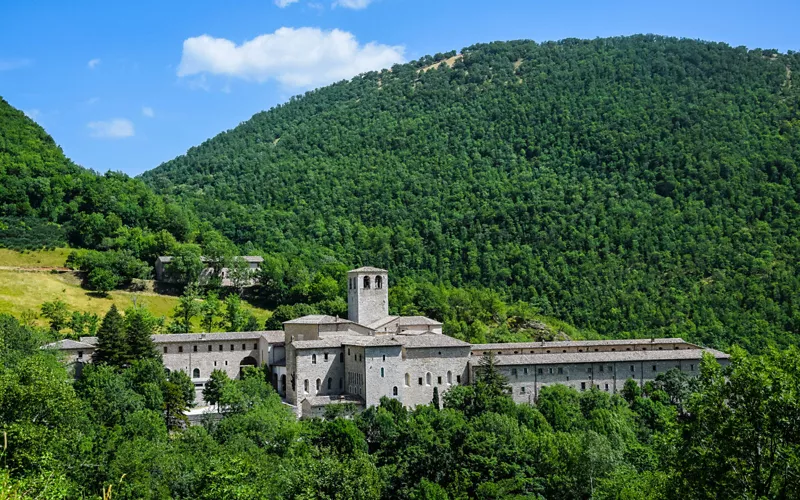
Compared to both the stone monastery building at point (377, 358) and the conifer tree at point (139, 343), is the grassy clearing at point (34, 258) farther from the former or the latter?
the conifer tree at point (139, 343)

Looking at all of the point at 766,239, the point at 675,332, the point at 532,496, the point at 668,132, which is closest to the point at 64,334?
the point at 532,496

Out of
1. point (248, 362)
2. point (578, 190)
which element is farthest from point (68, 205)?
point (578, 190)

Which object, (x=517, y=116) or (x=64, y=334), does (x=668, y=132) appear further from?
(x=64, y=334)

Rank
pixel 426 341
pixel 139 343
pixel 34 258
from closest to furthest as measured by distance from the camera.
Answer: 1. pixel 139 343
2. pixel 426 341
3. pixel 34 258

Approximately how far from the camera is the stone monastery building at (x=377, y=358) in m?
62.9

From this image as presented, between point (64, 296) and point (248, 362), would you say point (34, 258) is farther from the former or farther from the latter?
point (248, 362)

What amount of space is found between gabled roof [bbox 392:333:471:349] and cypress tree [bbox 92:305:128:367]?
66.1 ft

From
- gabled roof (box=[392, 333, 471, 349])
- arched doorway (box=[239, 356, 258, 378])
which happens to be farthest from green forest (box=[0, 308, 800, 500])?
arched doorway (box=[239, 356, 258, 378])

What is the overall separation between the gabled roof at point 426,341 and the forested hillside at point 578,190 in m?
42.8

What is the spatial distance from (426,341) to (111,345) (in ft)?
75.8

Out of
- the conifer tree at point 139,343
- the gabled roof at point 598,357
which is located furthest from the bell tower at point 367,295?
the conifer tree at point 139,343

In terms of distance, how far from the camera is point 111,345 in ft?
208

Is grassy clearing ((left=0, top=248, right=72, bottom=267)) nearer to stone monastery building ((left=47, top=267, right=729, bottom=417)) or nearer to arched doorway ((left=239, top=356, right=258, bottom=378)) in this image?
stone monastery building ((left=47, top=267, right=729, bottom=417))

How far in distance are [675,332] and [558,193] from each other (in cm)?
5246
